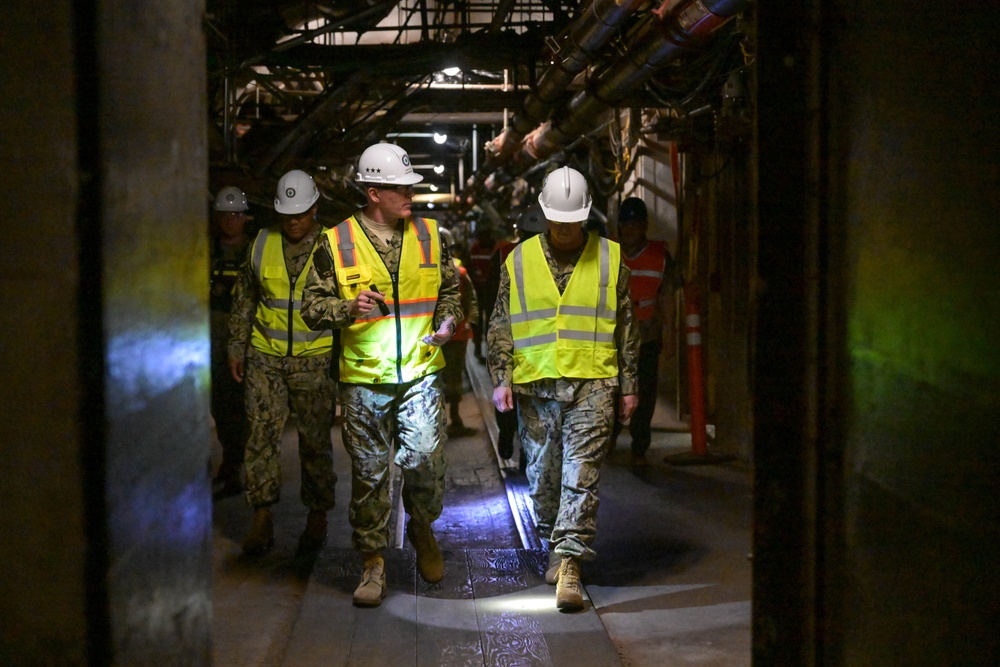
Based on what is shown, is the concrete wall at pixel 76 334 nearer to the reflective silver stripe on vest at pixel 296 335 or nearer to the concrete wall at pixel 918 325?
the concrete wall at pixel 918 325

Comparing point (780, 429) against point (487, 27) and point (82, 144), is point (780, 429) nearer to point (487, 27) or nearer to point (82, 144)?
point (82, 144)

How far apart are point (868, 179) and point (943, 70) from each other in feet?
1.08

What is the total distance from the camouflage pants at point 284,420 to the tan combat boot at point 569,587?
172cm

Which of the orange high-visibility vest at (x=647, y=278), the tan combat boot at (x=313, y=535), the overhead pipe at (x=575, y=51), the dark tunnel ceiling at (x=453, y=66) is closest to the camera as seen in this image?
the overhead pipe at (x=575, y=51)

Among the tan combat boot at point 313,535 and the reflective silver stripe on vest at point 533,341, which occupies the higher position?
the reflective silver stripe on vest at point 533,341

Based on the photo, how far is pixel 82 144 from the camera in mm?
1724

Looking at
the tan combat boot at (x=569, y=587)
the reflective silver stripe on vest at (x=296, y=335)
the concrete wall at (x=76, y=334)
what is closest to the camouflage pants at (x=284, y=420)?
the reflective silver stripe on vest at (x=296, y=335)

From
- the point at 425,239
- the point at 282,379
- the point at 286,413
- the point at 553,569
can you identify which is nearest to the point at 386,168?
the point at 425,239

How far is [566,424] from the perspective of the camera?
524cm

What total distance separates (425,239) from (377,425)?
1047 millimetres

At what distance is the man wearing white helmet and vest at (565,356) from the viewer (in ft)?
16.9

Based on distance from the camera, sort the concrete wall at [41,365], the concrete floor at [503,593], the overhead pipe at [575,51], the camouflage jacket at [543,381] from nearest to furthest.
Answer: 1. the concrete wall at [41,365]
2. the concrete floor at [503,593]
3. the camouflage jacket at [543,381]
4. the overhead pipe at [575,51]

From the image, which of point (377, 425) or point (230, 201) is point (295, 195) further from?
point (377, 425)

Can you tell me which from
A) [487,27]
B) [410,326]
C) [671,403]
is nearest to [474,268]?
[671,403]
